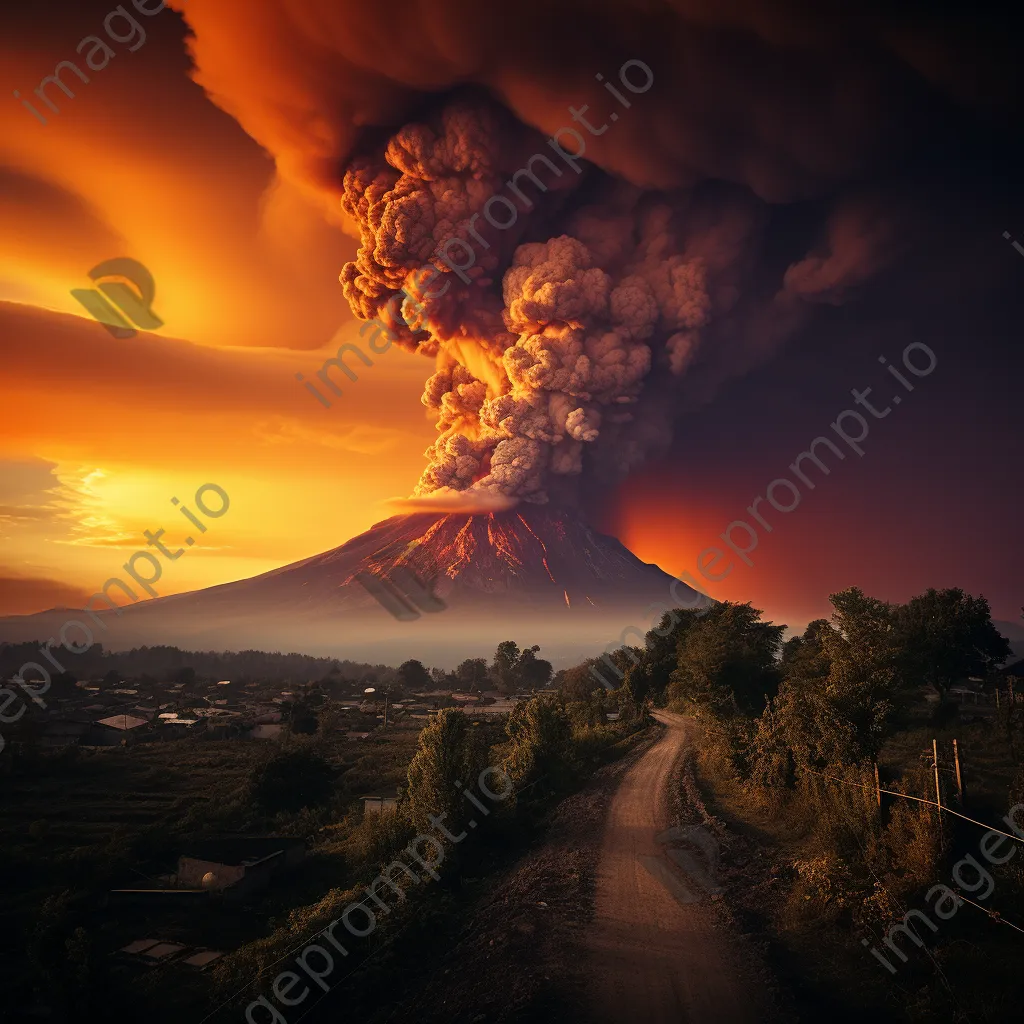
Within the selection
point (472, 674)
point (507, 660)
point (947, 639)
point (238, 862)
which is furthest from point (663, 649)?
point (472, 674)

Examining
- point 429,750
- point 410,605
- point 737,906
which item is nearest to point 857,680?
point 737,906

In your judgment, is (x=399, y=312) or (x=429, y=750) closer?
(x=429, y=750)

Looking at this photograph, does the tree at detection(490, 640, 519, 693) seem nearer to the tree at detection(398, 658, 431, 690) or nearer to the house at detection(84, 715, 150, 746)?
the tree at detection(398, 658, 431, 690)

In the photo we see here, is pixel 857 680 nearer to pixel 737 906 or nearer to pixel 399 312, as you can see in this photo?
pixel 737 906

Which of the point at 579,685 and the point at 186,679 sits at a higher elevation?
the point at 579,685

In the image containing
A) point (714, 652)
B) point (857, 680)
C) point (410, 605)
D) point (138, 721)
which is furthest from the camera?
point (410, 605)

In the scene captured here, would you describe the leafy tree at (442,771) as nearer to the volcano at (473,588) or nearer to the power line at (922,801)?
the power line at (922,801)

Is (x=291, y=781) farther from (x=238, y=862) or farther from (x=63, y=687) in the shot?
(x=63, y=687)
